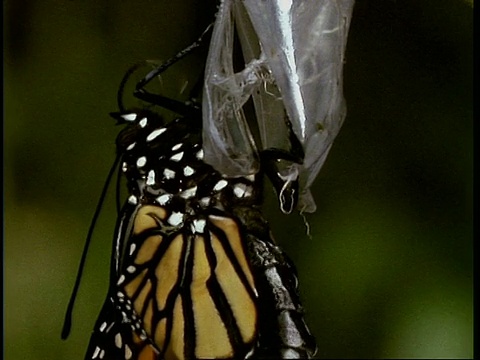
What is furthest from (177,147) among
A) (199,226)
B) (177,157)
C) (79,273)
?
(79,273)

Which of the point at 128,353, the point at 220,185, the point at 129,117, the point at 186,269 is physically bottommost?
the point at 128,353

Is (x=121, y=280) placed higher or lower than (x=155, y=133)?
lower

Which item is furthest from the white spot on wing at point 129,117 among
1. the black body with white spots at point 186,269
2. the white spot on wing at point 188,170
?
the white spot on wing at point 188,170

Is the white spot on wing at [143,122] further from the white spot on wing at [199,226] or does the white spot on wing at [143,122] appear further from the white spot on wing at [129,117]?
the white spot on wing at [199,226]

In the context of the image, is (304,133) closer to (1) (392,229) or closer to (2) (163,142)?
(2) (163,142)

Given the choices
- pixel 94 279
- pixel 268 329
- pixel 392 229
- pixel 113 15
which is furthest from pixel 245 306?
pixel 113 15

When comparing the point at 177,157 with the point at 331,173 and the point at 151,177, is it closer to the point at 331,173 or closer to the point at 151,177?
the point at 151,177
